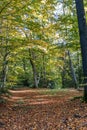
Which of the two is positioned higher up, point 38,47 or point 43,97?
point 38,47

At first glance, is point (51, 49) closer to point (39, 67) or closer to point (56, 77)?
point (39, 67)

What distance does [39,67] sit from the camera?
128ft

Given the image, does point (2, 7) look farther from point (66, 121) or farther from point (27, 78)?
point (27, 78)

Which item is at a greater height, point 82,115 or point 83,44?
point 83,44

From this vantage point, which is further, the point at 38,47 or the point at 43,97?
the point at 43,97

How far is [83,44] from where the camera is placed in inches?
464

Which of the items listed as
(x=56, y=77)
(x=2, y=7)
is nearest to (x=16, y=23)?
(x=2, y=7)

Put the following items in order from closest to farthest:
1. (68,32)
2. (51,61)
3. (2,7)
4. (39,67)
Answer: (2,7), (68,32), (51,61), (39,67)

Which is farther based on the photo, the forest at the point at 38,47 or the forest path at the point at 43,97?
the forest path at the point at 43,97

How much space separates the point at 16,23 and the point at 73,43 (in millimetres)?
4518

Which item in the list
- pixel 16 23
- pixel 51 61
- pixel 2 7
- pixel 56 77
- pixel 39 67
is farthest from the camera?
pixel 56 77

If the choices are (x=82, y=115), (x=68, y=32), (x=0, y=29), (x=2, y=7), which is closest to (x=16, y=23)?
(x=2, y=7)

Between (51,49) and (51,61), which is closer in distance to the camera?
(51,49)

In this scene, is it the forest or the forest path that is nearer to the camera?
the forest
